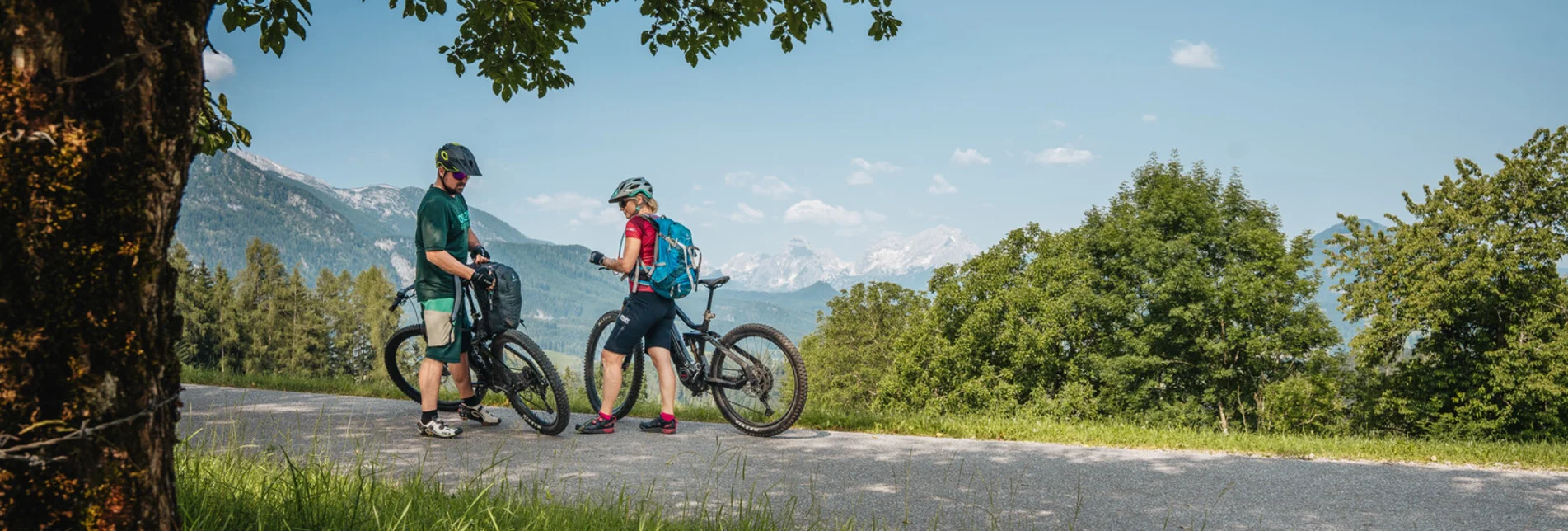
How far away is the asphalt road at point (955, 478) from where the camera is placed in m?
4.53

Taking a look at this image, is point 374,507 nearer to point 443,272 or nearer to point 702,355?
point 443,272

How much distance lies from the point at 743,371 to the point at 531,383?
1554mm

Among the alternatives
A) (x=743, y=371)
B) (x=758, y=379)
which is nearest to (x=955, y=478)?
(x=758, y=379)

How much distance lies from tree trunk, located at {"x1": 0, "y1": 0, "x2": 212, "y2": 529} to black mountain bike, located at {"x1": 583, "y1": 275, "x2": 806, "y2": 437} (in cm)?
484

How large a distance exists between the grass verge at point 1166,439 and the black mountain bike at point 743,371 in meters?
0.67

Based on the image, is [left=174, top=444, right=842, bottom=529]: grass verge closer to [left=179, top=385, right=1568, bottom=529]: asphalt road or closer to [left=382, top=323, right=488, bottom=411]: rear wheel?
[left=179, top=385, right=1568, bottom=529]: asphalt road

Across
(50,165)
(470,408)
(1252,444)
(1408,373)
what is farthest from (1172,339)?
(50,165)

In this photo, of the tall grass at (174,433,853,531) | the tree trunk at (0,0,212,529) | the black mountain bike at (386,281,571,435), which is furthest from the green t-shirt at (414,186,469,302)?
the tree trunk at (0,0,212,529)

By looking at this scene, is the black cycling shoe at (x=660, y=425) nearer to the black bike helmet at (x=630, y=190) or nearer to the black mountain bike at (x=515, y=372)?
the black mountain bike at (x=515, y=372)

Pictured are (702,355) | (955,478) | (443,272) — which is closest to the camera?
(955,478)

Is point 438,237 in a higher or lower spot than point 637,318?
higher

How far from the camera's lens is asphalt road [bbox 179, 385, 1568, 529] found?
4527mm

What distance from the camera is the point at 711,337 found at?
23.6ft

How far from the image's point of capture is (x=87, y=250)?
6.07ft
